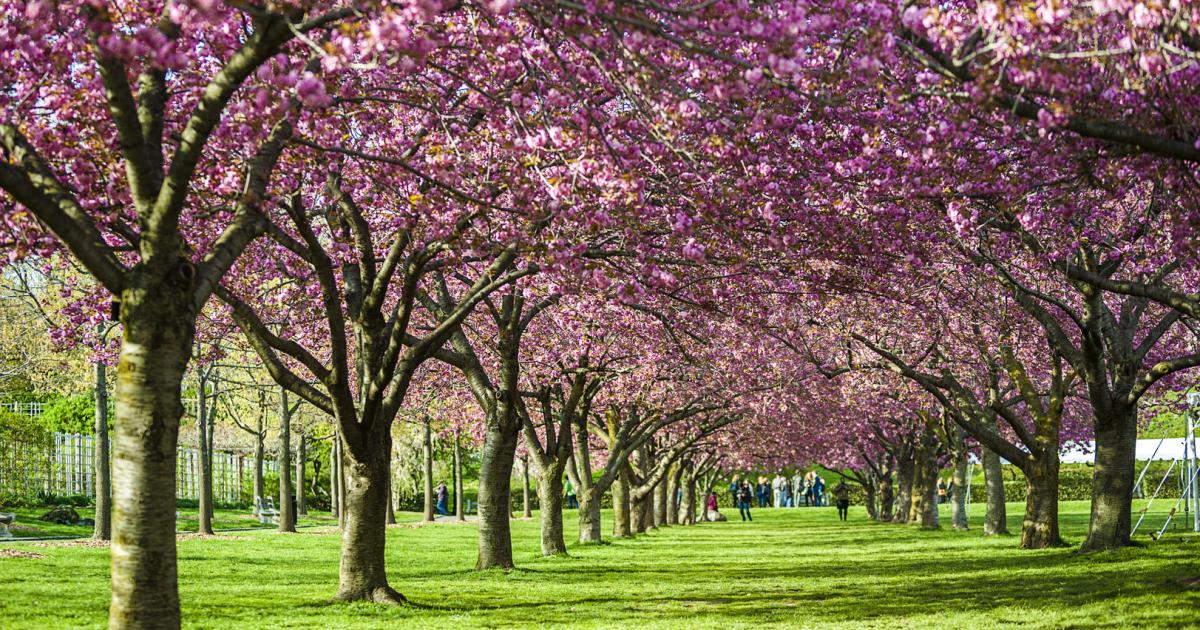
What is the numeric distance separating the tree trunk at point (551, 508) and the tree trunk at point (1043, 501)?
31.6ft

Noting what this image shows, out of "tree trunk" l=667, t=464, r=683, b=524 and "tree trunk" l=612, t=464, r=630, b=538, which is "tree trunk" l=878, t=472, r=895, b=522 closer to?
"tree trunk" l=667, t=464, r=683, b=524

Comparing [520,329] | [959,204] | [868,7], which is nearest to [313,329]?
[520,329]

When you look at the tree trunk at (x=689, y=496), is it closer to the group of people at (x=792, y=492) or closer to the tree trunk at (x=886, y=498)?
the tree trunk at (x=886, y=498)

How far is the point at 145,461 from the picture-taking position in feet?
30.8

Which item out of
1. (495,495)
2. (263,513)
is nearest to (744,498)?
(263,513)

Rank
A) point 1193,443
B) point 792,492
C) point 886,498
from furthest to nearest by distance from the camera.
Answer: point 792,492
point 886,498
point 1193,443

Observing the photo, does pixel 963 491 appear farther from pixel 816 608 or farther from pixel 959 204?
pixel 959 204

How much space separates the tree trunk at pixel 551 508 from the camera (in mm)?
25859

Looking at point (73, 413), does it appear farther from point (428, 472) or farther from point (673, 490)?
point (673, 490)

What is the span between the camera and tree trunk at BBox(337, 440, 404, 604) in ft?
49.6

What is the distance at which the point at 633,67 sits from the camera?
9039 millimetres

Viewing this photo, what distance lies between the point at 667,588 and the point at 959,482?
22567 mm

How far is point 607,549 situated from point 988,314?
1156cm

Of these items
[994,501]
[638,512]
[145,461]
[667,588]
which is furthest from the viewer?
[638,512]
